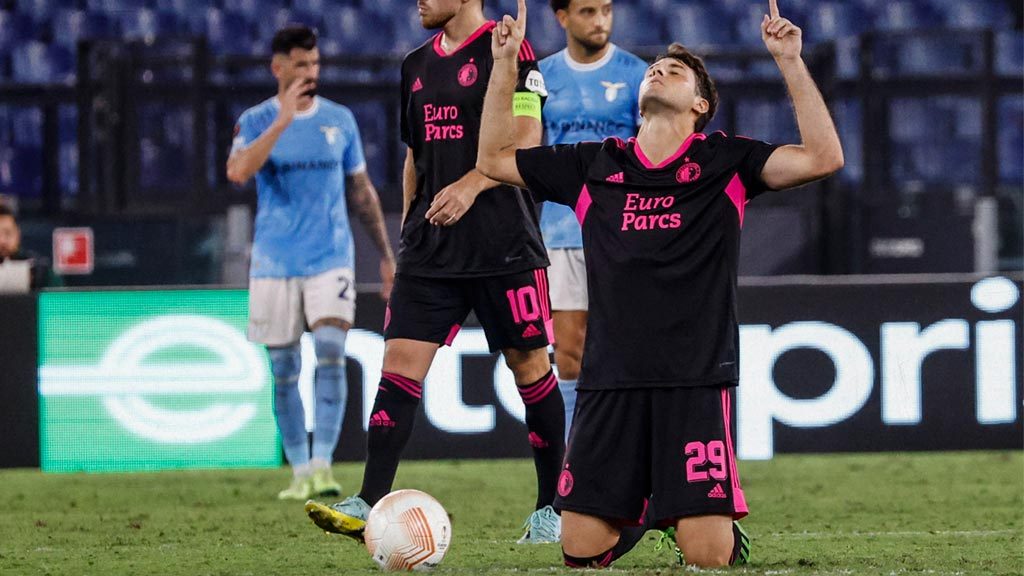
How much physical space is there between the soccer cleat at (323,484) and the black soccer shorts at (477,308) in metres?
2.03

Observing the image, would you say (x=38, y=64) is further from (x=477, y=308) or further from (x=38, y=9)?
(x=477, y=308)

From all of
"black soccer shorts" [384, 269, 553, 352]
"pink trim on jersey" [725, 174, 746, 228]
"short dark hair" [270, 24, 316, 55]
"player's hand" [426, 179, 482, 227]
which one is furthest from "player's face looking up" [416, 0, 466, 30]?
"short dark hair" [270, 24, 316, 55]

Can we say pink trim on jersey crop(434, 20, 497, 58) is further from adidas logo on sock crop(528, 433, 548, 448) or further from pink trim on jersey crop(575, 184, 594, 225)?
adidas logo on sock crop(528, 433, 548, 448)

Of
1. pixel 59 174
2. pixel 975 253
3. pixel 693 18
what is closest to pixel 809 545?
pixel 975 253

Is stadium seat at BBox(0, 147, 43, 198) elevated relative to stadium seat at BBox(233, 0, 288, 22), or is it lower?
lower

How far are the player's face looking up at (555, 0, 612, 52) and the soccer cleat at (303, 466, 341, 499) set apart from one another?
7.12ft

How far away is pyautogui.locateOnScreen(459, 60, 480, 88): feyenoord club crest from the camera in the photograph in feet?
17.0

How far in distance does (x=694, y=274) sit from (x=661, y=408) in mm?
356

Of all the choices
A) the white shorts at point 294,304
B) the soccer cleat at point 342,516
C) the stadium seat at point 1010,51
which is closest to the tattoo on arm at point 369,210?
the white shorts at point 294,304

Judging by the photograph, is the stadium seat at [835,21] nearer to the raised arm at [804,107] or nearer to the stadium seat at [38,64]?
the stadium seat at [38,64]

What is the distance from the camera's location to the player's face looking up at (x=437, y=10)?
5172 millimetres

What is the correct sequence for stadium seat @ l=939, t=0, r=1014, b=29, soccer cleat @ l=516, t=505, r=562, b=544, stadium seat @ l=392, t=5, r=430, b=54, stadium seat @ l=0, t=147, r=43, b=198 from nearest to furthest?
soccer cleat @ l=516, t=505, r=562, b=544 → stadium seat @ l=0, t=147, r=43, b=198 → stadium seat @ l=392, t=5, r=430, b=54 → stadium seat @ l=939, t=0, r=1014, b=29

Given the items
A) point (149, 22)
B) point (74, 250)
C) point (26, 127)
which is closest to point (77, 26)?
point (149, 22)

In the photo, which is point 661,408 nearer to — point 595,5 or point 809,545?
point 809,545
